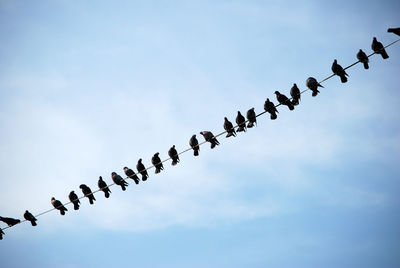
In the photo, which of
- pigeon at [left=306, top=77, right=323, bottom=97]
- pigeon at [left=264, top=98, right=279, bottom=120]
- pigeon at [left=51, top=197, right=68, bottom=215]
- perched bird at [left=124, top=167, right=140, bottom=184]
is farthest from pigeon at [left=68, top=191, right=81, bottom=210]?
pigeon at [left=306, top=77, right=323, bottom=97]

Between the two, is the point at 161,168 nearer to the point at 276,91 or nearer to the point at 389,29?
the point at 276,91

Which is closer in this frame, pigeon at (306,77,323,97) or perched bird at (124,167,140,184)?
pigeon at (306,77,323,97)

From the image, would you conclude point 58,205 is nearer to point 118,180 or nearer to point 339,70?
point 118,180

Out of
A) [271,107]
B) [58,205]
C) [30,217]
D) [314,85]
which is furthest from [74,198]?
[314,85]

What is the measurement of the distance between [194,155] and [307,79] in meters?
4.67

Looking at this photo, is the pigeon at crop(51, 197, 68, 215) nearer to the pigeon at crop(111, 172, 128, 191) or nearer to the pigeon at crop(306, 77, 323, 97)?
the pigeon at crop(111, 172, 128, 191)

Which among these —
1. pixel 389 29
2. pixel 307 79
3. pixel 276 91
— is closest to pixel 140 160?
pixel 276 91

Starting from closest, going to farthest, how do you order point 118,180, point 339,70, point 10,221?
point 339,70 < point 118,180 < point 10,221

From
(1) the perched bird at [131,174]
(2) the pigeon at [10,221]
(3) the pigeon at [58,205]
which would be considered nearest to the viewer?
(1) the perched bird at [131,174]

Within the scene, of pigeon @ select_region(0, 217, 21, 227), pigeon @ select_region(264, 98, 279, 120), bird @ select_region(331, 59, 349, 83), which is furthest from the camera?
pigeon @ select_region(0, 217, 21, 227)

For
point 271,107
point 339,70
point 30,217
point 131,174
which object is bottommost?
point 30,217

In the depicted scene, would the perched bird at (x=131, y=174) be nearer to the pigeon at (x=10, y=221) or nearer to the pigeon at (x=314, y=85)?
the pigeon at (x=10, y=221)

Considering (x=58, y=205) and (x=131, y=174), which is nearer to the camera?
(x=131, y=174)

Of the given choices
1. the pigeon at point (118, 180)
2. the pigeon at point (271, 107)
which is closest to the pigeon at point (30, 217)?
the pigeon at point (118, 180)
